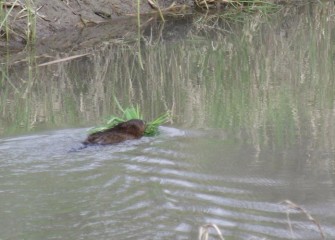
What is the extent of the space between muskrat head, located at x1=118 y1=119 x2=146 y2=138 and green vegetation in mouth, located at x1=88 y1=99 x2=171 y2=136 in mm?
85

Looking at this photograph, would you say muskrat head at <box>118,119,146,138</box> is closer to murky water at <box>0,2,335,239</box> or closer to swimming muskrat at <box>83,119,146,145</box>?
swimming muskrat at <box>83,119,146,145</box>

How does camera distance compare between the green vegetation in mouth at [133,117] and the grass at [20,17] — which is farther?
the grass at [20,17]

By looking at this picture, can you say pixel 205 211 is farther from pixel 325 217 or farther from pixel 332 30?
pixel 332 30

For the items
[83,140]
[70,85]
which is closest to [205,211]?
[83,140]

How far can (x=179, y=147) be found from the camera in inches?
274

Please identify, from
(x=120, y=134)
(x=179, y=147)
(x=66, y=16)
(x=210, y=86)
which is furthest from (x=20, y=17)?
(x=179, y=147)

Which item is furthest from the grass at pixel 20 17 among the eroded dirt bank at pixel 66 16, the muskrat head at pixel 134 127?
the muskrat head at pixel 134 127

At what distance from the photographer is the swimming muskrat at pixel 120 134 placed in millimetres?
7172

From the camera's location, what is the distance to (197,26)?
1354 cm

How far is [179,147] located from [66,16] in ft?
22.7

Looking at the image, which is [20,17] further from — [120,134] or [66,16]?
[120,134]

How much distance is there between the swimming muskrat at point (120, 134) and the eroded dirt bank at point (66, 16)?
4.77 metres

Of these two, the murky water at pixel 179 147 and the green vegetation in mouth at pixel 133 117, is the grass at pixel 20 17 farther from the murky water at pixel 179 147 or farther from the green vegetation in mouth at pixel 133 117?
the green vegetation in mouth at pixel 133 117

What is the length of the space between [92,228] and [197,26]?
8.58 m
